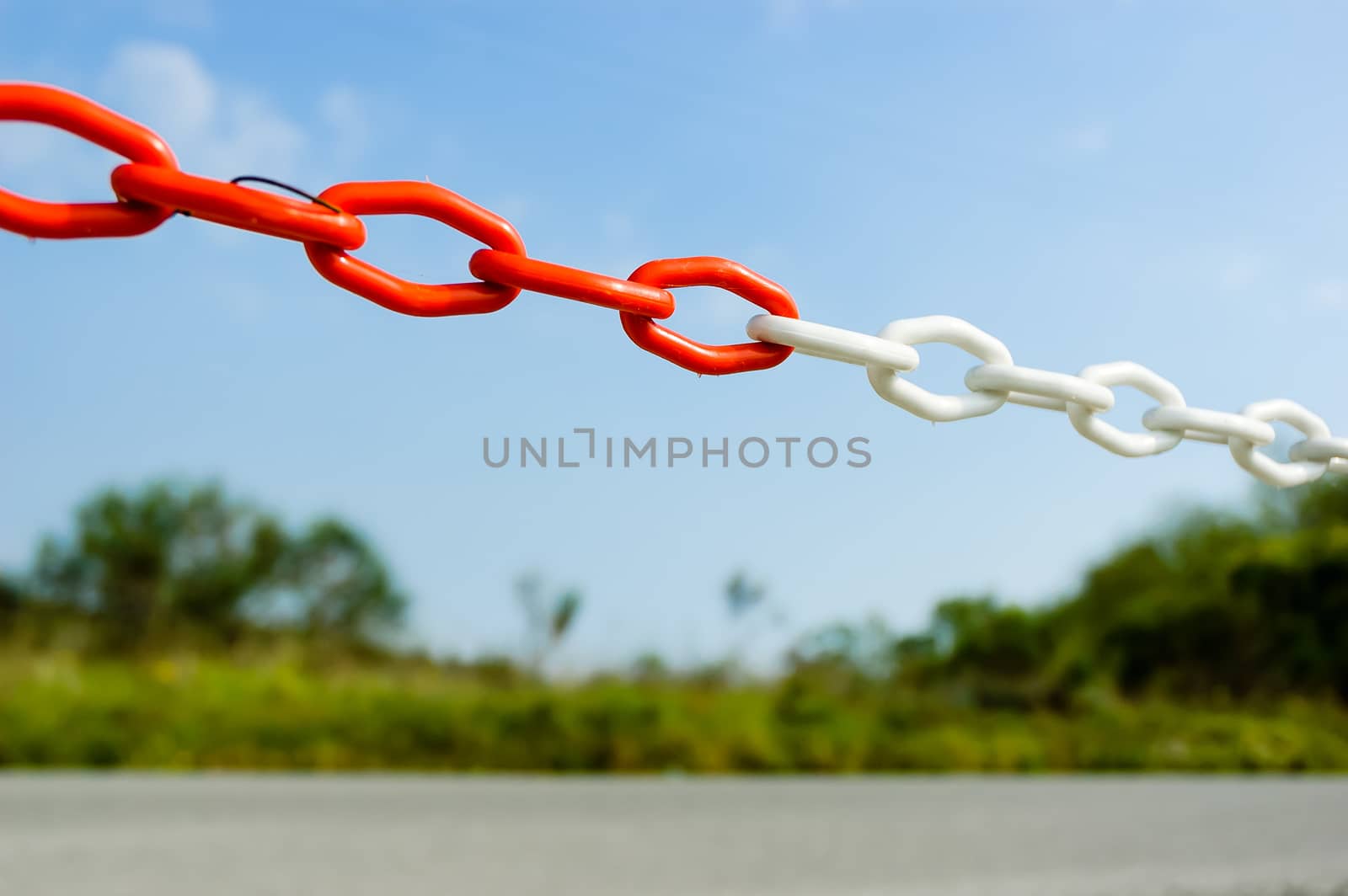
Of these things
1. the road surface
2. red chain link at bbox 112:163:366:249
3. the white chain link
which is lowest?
the road surface

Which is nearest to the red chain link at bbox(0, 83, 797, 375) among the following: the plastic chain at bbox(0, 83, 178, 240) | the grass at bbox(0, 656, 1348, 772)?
the plastic chain at bbox(0, 83, 178, 240)

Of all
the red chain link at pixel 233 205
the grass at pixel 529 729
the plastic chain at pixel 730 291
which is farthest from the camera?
the grass at pixel 529 729

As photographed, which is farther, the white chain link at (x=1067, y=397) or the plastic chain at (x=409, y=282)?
the white chain link at (x=1067, y=397)

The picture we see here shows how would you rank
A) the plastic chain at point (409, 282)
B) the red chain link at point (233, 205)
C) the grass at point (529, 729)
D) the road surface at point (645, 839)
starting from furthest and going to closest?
1. the grass at point (529, 729)
2. the road surface at point (645, 839)
3. the plastic chain at point (409, 282)
4. the red chain link at point (233, 205)

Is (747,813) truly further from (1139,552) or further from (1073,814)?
(1139,552)

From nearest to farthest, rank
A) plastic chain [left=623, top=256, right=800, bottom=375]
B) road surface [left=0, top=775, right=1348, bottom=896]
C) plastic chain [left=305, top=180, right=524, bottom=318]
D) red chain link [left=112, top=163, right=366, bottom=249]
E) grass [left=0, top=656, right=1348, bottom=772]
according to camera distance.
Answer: red chain link [left=112, top=163, right=366, bottom=249] → plastic chain [left=305, top=180, right=524, bottom=318] → plastic chain [left=623, top=256, right=800, bottom=375] → road surface [left=0, top=775, right=1348, bottom=896] → grass [left=0, top=656, right=1348, bottom=772]

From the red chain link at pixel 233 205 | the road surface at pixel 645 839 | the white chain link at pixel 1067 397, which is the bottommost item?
the road surface at pixel 645 839

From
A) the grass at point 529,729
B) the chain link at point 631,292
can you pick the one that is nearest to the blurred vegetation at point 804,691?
the grass at point 529,729

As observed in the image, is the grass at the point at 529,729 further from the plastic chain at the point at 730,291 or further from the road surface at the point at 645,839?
the plastic chain at the point at 730,291

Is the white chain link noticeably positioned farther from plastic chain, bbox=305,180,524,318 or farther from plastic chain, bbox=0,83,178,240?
plastic chain, bbox=0,83,178,240
